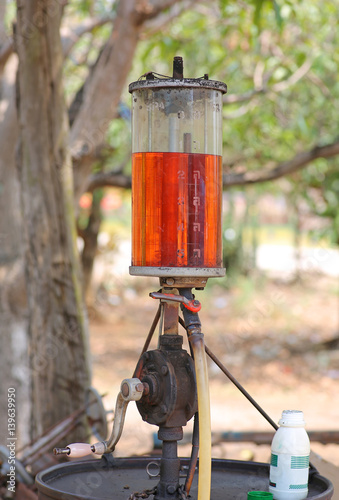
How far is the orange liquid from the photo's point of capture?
1.62 meters

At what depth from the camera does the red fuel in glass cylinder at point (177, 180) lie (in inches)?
64.0

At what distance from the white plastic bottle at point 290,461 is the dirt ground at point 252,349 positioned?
151cm

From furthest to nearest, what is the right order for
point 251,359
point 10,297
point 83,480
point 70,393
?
point 251,359 < point 10,297 < point 70,393 < point 83,480

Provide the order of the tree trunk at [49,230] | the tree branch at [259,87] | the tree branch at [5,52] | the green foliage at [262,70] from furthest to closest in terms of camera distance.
A: the green foliage at [262,70] → the tree branch at [259,87] → the tree branch at [5,52] → the tree trunk at [49,230]

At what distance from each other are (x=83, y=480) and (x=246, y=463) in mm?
444

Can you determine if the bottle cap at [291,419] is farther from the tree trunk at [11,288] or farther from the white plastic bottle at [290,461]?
the tree trunk at [11,288]

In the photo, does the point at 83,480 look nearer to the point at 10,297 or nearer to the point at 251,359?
the point at 10,297

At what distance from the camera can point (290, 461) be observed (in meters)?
1.66

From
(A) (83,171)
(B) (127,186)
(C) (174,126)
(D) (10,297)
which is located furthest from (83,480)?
(B) (127,186)

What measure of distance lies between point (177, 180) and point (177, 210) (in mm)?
69

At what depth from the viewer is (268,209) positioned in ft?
63.2

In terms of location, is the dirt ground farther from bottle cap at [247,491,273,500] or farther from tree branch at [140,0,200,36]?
tree branch at [140,0,200,36]

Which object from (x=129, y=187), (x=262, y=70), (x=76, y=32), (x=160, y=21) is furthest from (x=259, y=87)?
(x=76, y=32)

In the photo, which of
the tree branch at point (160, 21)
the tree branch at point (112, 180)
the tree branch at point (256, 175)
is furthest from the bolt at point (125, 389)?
the tree branch at point (112, 180)
